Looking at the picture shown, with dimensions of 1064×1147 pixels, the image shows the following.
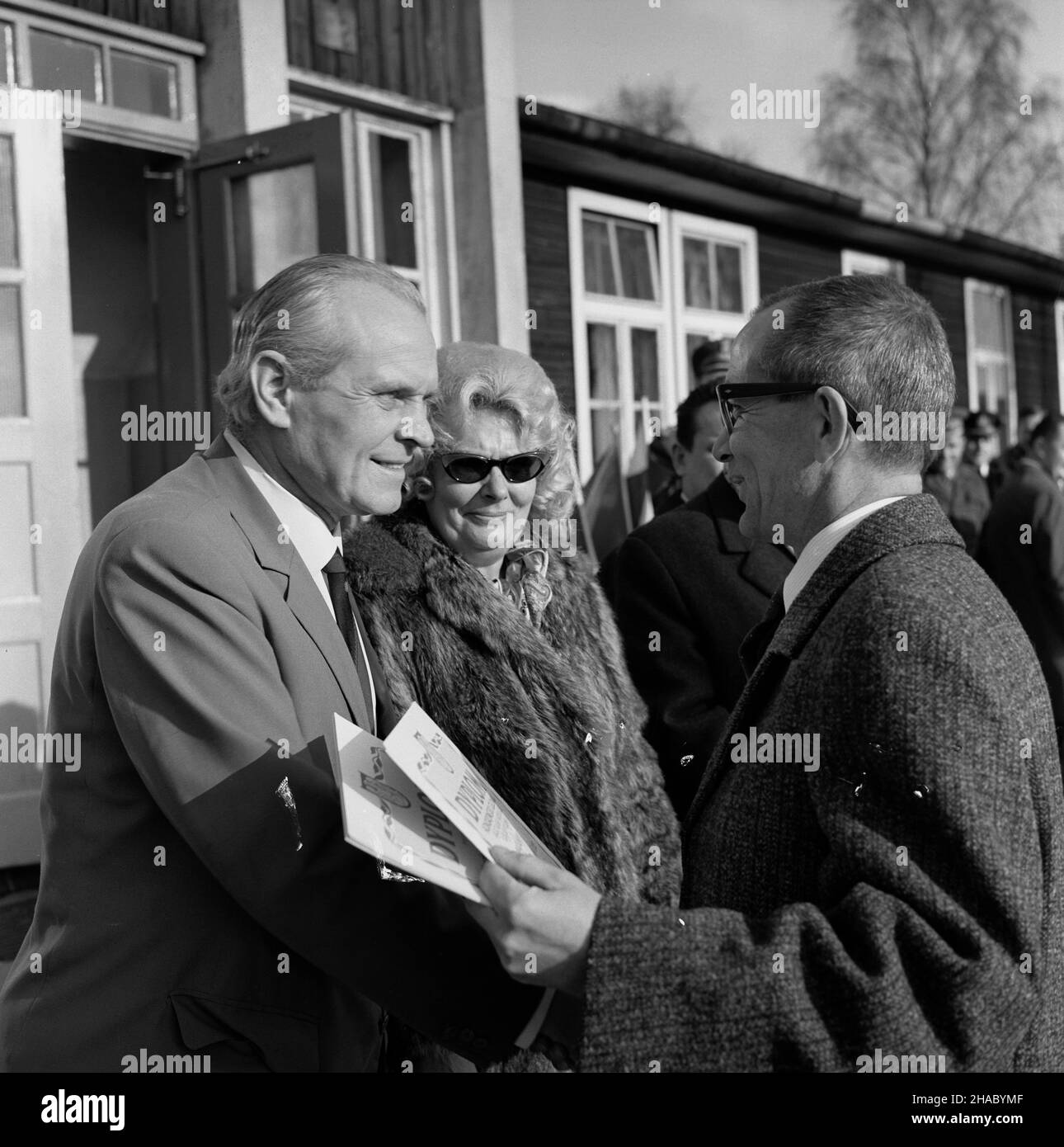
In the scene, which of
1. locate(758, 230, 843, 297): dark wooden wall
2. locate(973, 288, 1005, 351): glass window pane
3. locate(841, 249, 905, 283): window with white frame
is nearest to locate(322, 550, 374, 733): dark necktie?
locate(758, 230, 843, 297): dark wooden wall

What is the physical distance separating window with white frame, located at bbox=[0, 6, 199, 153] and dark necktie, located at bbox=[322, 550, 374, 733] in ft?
13.0

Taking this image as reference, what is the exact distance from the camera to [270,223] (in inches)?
226

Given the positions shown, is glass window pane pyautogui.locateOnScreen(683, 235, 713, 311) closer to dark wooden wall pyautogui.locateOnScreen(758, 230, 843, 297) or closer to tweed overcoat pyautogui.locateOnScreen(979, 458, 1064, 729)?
dark wooden wall pyautogui.locateOnScreen(758, 230, 843, 297)

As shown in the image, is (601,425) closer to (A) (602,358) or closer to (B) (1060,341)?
(A) (602,358)

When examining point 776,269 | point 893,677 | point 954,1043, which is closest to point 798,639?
point 893,677

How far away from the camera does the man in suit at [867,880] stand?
1398 millimetres

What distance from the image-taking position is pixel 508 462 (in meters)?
2.59

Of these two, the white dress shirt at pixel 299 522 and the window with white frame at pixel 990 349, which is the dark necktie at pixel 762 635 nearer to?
the white dress shirt at pixel 299 522

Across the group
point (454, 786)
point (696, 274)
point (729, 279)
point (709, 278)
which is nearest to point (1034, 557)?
point (454, 786)

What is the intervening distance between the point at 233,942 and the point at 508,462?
1197 millimetres

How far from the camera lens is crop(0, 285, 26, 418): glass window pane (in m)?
5.08

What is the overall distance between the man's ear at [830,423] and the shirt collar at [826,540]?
0.09m

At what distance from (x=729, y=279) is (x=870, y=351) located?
10.4 meters

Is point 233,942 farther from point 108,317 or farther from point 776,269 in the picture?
point 776,269
